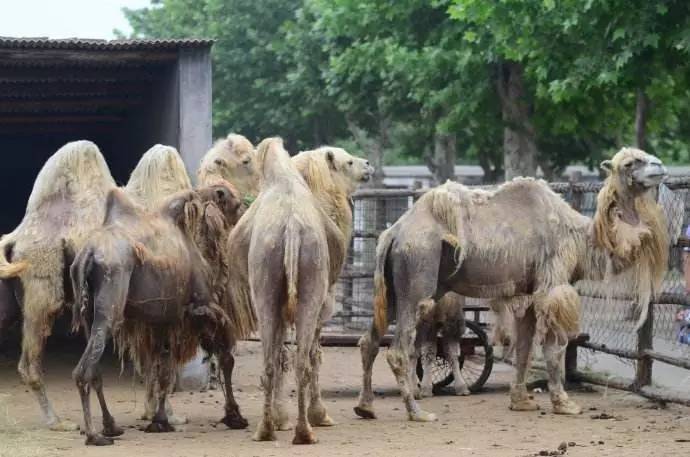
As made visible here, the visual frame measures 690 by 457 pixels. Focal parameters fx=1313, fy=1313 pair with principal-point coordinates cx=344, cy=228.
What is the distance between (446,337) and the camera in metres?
12.5

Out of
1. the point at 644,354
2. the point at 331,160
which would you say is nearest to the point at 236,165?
the point at 331,160

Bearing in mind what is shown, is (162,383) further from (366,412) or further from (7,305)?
(366,412)

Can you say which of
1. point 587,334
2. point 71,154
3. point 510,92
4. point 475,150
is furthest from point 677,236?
point 475,150

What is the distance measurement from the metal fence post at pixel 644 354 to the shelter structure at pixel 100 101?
465cm

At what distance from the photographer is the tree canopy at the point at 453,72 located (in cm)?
1823

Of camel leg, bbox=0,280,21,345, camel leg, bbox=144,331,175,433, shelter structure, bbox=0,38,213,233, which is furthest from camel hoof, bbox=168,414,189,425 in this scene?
shelter structure, bbox=0,38,213,233

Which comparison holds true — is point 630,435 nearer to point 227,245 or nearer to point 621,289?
point 621,289

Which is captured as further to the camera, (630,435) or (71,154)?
(71,154)

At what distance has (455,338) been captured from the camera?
12.4 meters

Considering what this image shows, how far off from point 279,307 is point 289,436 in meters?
0.95

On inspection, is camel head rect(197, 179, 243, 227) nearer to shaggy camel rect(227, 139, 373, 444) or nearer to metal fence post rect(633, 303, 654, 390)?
shaggy camel rect(227, 139, 373, 444)


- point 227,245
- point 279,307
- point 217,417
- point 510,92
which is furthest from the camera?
point 510,92

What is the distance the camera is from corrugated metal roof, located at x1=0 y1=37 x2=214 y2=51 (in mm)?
12695

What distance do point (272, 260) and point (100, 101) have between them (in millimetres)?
8474
